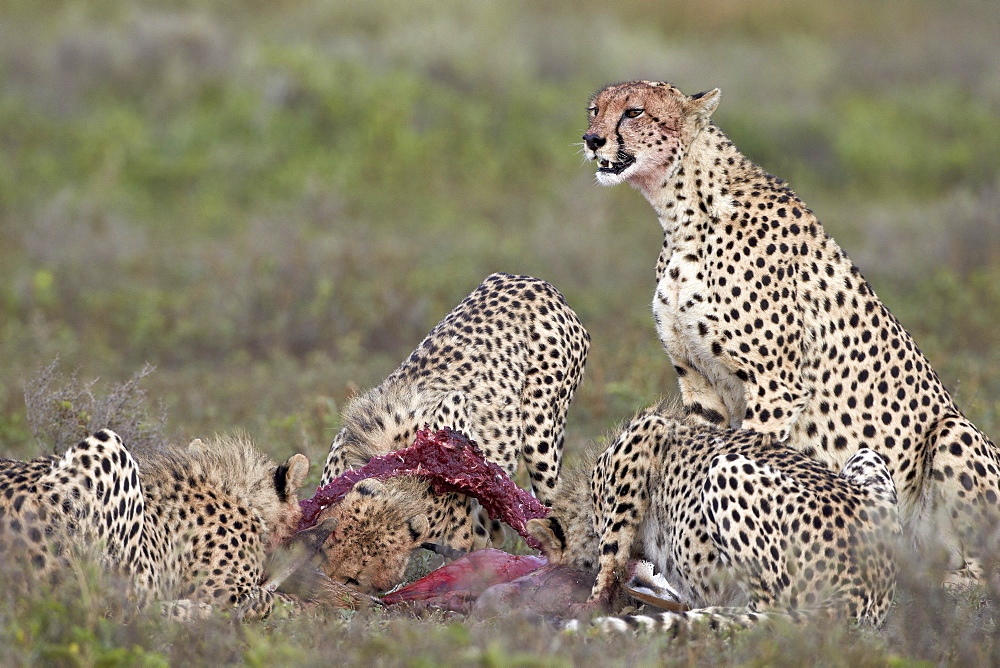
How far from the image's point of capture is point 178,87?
13.4 metres

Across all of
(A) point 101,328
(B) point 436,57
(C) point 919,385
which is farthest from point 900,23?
(C) point 919,385

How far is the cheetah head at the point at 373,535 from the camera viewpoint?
4.69 metres

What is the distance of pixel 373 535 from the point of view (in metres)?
4.77

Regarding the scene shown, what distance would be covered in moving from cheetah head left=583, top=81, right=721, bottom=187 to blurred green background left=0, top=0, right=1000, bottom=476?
2.27 meters

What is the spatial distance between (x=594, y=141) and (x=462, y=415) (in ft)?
4.54

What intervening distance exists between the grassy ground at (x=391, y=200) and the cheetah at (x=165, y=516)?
1.28 feet

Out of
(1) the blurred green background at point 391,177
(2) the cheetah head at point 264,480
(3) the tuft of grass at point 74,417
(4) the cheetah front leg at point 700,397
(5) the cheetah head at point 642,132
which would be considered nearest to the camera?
(2) the cheetah head at point 264,480

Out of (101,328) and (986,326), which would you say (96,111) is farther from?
(986,326)

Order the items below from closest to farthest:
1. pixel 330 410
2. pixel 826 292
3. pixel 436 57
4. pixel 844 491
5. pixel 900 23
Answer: pixel 844 491 → pixel 826 292 → pixel 330 410 → pixel 436 57 → pixel 900 23

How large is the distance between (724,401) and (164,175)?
881cm

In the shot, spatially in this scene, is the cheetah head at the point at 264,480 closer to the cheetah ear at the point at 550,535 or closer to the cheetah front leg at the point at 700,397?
the cheetah ear at the point at 550,535

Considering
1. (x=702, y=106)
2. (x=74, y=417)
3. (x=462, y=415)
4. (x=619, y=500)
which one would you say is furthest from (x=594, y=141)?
(x=74, y=417)

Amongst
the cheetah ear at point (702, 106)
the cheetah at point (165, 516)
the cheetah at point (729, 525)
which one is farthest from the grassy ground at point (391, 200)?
the cheetah ear at point (702, 106)

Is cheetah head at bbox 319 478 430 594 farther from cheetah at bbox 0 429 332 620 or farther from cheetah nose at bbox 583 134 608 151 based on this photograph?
cheetah nose at bbox 583 134 608 151
